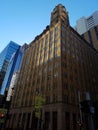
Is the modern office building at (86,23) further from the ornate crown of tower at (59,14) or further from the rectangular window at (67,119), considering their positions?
the rectangular window at (67,119)

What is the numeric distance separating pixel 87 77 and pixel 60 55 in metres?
20.0

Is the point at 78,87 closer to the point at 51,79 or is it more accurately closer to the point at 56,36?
the point at 51,79

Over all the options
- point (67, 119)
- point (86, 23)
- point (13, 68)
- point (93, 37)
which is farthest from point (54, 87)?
point (86, 23)

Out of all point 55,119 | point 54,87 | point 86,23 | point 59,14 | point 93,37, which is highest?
point 86,23

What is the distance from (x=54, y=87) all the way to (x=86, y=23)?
12480 centimetres

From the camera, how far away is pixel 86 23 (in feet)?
474

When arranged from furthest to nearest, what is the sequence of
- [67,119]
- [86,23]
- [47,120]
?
1. [86,23]
2. [47,120]
3. [67,119]

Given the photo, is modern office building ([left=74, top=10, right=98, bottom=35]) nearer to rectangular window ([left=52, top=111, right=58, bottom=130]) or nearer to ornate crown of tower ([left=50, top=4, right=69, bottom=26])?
ornate crown of tower ([left=50, top=4, right=69, bottom=26])

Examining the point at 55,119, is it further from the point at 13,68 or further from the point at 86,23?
the point at 86,23

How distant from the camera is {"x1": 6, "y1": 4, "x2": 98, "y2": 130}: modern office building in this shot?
128 feet

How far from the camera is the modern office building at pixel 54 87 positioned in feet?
128

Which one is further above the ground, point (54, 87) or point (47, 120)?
point (54, 87)

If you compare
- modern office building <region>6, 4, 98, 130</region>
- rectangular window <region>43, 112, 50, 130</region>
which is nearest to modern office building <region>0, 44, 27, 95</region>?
modern office building <region>6, 4, 98, 130</region>

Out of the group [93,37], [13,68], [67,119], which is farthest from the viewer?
[13,68]
